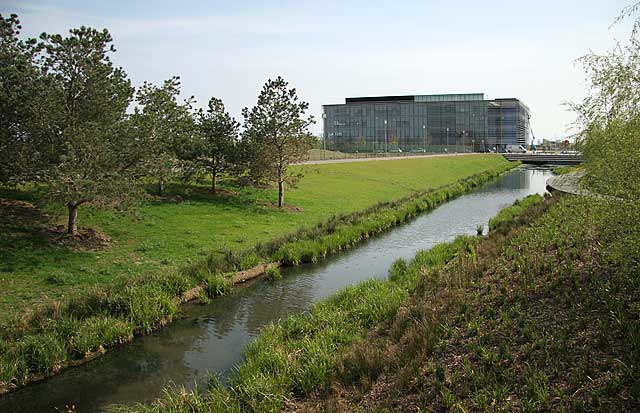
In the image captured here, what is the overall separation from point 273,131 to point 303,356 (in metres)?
20.4

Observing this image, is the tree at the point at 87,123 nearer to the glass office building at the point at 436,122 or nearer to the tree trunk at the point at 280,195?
the tree trunk at the point at 280,195

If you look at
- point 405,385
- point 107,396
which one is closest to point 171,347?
point 107,396

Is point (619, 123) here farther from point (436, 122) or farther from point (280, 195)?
point (436, 122)

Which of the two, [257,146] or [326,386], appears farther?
[257,146]

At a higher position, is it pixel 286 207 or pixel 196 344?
pixel 286 207

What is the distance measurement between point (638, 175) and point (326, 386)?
6563 millimetres

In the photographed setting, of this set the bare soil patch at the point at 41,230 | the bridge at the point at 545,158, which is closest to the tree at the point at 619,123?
the bare soil patch at the point at 41,230

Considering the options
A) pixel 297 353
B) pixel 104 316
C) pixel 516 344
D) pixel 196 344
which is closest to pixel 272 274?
pixel 196 344

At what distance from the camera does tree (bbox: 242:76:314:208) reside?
1115 inches

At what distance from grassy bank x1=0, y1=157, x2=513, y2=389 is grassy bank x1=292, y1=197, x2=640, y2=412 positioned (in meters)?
5.29

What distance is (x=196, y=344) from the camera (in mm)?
11477

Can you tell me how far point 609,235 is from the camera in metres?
12.4

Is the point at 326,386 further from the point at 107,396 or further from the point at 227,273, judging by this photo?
the point at 227,273

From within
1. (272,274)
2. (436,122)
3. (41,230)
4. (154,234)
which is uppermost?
(436,122)
